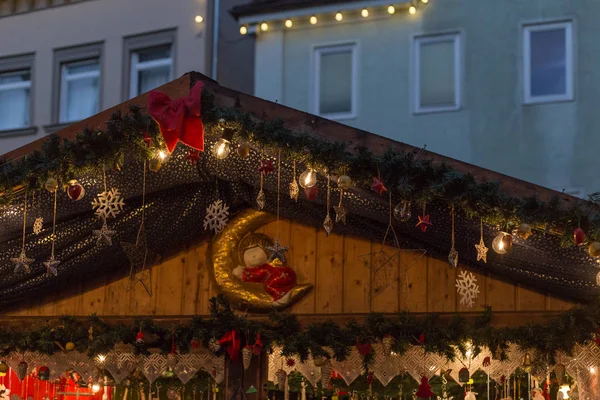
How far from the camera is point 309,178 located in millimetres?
5215

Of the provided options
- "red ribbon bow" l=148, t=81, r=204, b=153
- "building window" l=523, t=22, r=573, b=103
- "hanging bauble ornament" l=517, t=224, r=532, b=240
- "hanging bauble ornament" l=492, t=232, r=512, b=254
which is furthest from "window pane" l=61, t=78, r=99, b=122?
"hanging bauble ornament" l=517, t=224, r=532, b=240

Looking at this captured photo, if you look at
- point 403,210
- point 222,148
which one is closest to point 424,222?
point 403,210

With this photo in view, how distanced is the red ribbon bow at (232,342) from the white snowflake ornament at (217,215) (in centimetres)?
64

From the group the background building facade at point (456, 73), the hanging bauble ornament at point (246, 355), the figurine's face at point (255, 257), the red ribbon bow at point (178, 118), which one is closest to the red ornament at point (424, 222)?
the red ribbon bow at point (178, 118)

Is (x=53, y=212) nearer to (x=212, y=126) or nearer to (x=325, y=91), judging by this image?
(x=212, y=126)

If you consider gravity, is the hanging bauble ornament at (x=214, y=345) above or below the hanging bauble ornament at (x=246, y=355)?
above

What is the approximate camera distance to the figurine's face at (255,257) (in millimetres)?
6422

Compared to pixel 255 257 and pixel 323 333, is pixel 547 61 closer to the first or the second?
pixel 255 257

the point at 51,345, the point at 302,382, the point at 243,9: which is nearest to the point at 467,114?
the point at 243,9

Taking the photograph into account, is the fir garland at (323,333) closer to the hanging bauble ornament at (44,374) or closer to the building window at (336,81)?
the hanging bauble ornament at (44,374)

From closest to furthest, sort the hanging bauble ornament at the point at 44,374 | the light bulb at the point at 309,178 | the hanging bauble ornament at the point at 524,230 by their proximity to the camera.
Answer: the hanging bauble ornament at the point at 524,230
the light bulb at the point at 309,178
the hanging bauble ornament at the point at 44,374

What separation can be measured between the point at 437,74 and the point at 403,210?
7.40 meters

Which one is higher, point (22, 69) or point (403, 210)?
point (22, 69)

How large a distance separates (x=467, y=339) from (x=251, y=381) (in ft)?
4.68
